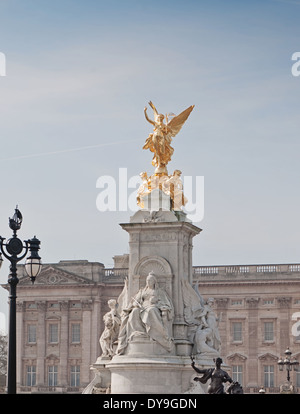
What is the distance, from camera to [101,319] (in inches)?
4646

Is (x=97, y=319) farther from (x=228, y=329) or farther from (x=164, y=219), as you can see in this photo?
(x=164, y=219)

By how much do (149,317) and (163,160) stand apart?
20.6ft

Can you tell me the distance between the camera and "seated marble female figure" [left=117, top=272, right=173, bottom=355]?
41.7 m

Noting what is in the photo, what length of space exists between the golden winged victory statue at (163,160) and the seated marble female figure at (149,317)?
3.42m

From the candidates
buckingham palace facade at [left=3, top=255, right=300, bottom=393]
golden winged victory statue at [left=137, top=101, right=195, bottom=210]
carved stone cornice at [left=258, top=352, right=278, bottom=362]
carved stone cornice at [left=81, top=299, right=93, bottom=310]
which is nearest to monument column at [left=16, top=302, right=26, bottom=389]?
buckingham palace facade at [left=3, top=255, right=300, bottom=393]

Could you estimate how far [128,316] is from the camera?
42.5m

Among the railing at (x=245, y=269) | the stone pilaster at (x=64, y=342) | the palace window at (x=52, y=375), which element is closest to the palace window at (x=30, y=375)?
the palace window at (x=52, y=375)

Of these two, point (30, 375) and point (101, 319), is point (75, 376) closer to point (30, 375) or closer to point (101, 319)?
point (30, 375)

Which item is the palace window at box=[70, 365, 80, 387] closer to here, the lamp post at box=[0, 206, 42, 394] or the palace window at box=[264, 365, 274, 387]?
the palace window at box=[264, 365, 274, 387]

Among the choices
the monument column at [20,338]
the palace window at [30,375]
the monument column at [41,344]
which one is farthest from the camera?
the monument column at [20,338]

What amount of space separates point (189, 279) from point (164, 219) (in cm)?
234

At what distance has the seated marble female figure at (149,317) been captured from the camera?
41688 mm

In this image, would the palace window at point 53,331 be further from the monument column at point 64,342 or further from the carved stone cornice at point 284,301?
the carved stone cornice at point 284,301
